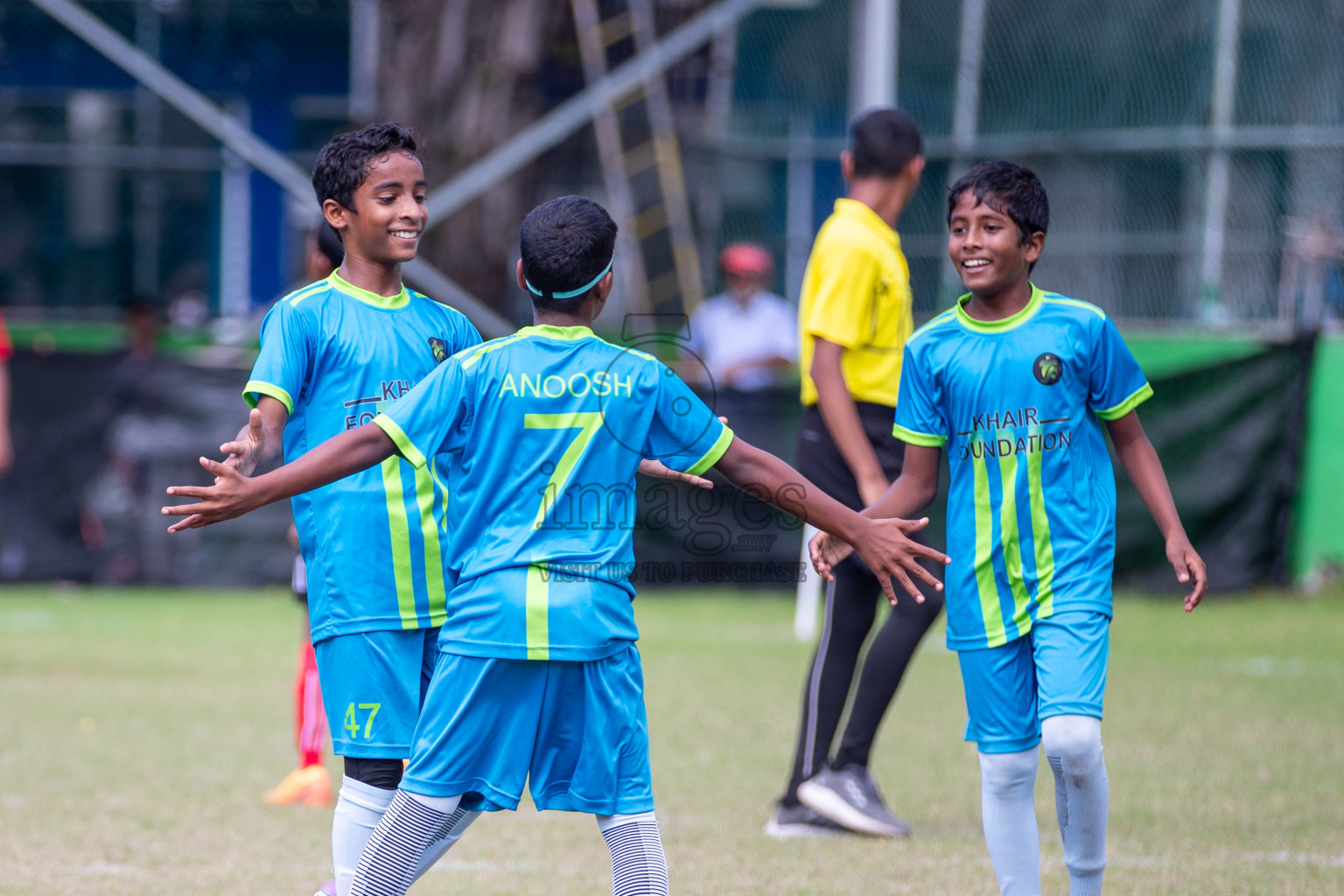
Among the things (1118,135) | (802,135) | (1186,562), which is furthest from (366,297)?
(802,135)

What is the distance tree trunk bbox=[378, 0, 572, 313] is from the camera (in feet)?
39.7

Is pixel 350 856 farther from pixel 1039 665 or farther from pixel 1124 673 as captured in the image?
pixel 1124 673

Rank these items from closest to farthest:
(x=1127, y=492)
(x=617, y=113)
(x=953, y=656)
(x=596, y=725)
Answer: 1. (x=596, y=725)
2. (x=953, y=656)
3. (x=1127, y=492)
4. (x=617, y=113)

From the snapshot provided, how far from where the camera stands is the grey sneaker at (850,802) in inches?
201

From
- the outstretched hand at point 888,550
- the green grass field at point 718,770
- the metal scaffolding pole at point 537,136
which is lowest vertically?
the green grass field at point 718,770

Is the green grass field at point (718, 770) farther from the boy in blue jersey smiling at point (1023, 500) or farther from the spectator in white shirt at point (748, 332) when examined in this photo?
the spectator in white shirt at point (748, 332)

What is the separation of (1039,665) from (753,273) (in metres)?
8.55

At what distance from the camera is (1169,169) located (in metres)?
13.2

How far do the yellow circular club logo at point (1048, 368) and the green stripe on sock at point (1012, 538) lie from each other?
0.49 ft

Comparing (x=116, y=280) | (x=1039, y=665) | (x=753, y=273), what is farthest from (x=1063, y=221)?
(x=1039, y=665)

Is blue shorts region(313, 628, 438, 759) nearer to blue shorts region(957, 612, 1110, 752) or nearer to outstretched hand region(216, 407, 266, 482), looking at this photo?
outstretched hand region(216, 407, 266, 482)

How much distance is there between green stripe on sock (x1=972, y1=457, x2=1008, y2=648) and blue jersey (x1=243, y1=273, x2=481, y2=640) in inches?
51.3

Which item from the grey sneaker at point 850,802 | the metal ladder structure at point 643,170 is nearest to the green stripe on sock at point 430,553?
the grey sneaker at point 850,802

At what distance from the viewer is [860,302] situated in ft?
17.3
